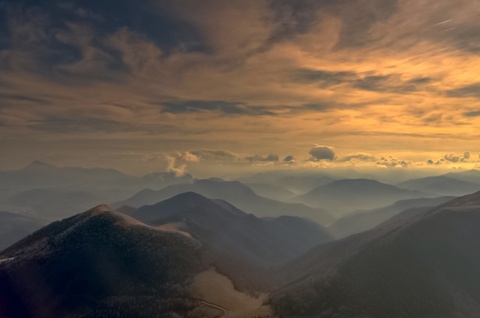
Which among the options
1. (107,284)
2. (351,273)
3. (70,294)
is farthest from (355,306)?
(70,294)

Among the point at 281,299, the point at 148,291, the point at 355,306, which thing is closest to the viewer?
the point at 355,306

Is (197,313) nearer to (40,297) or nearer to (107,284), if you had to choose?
(107,284)

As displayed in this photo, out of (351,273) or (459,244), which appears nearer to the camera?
(351,273)

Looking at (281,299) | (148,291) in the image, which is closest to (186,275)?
(148,291)

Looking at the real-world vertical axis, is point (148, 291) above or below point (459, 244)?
below

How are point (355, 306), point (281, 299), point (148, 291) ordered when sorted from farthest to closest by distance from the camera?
point (148, 291)
point (281, 299)
point (355, 306)

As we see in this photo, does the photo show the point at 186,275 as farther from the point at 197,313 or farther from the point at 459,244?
the point at 459,244
